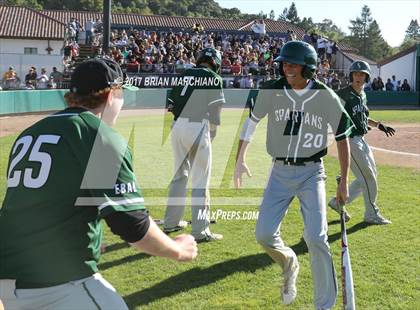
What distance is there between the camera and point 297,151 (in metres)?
5.35

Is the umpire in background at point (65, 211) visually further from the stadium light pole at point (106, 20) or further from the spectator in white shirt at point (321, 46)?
the spectator in white shirt at point (321, 46)

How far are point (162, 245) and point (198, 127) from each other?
15.0 feet

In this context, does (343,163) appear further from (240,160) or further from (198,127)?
(198,127)

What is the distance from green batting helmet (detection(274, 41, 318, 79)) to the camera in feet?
17.0

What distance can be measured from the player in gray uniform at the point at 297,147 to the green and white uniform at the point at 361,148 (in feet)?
7.89

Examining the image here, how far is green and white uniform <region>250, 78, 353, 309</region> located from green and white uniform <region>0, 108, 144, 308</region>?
8.97ft

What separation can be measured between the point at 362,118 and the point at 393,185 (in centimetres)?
375

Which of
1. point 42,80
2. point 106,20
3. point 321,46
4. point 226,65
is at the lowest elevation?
point 42,80

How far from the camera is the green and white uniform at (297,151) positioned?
5.25 metres

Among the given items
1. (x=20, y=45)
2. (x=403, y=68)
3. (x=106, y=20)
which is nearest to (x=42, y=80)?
(x=106, y=20)

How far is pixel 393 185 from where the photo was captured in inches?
435

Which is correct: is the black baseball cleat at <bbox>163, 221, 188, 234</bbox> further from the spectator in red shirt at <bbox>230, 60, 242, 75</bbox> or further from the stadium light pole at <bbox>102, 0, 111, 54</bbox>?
the spectator in red shirt at <bbox>230, 60, 242, 75</bbox>

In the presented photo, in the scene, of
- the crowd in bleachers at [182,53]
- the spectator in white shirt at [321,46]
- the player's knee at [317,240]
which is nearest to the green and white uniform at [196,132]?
the player's knee at [317,240]

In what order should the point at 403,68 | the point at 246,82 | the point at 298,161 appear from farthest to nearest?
the point at 403,68 < the point at 246,82 < the point at 298,161
